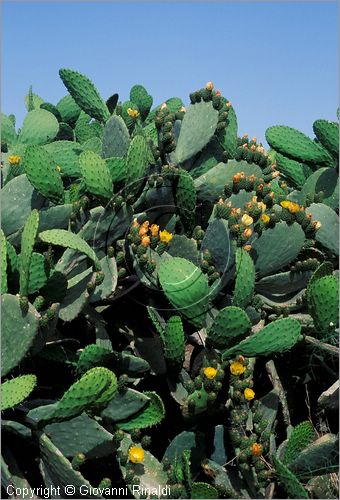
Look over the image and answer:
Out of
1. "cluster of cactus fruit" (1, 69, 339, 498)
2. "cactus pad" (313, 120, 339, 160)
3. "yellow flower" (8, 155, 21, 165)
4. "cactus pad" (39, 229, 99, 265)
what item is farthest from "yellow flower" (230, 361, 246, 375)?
"cactus pad" (313, 120, 339, 160)

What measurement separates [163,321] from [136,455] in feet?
2.01

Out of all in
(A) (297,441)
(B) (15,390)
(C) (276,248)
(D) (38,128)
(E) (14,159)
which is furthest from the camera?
(D) (38,128)

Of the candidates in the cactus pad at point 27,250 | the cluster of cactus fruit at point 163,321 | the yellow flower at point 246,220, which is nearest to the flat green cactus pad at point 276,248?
the cluster of cactus fruit at point 163,321

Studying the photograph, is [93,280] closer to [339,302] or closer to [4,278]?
[4,278]

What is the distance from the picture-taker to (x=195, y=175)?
421cm

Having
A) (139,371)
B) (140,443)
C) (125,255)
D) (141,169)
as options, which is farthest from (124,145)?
(140,443)

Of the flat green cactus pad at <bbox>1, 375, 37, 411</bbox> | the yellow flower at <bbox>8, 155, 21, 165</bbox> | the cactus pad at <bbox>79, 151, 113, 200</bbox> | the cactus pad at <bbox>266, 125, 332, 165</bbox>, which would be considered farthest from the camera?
the cactus pad at <bbox>266, 125, 332, 165</bbox>

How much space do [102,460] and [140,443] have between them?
0.69 ft

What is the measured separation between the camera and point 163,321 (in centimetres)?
356

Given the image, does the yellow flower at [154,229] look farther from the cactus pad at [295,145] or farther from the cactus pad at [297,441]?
the cactus pad at [295,145]

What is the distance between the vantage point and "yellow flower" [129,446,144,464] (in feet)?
10.8

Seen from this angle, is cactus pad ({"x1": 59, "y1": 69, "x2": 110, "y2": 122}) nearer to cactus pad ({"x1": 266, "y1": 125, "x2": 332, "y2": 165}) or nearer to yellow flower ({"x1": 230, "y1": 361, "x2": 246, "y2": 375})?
cactus pad ({"x1": 266, "y1": 125, "x2": 332, "y2": 165})

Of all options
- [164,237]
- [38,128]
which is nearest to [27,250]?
[164,237]

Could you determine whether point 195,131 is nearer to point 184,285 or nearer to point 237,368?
point 184,285
